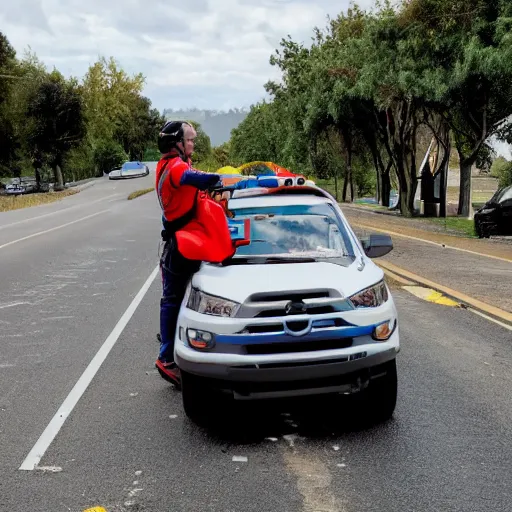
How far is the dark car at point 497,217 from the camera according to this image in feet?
66.3

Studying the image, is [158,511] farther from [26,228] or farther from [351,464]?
[26,228]

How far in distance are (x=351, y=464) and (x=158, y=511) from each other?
1223 millimetres

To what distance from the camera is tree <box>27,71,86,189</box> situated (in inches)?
2272

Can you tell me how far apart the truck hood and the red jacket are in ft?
0.50

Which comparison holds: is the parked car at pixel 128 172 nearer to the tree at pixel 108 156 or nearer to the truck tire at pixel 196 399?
the tree at pixel 108 156

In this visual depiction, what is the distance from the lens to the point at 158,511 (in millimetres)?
3721

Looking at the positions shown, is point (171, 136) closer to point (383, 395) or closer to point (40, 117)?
point (383, 395)

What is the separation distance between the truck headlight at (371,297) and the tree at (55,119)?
5664 cm

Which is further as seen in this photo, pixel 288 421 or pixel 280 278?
pixel 288 421

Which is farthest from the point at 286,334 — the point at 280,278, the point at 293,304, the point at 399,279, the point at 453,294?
the point at 399,279

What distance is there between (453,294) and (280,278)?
6.15 m

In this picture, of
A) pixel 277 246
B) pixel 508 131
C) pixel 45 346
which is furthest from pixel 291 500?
pixel 508 131

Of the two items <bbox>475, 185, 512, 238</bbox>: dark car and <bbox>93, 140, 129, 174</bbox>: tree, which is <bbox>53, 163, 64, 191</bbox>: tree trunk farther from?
<bbox>475, 185, 512, 238</bbox>: dark car

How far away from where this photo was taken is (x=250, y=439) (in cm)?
474
